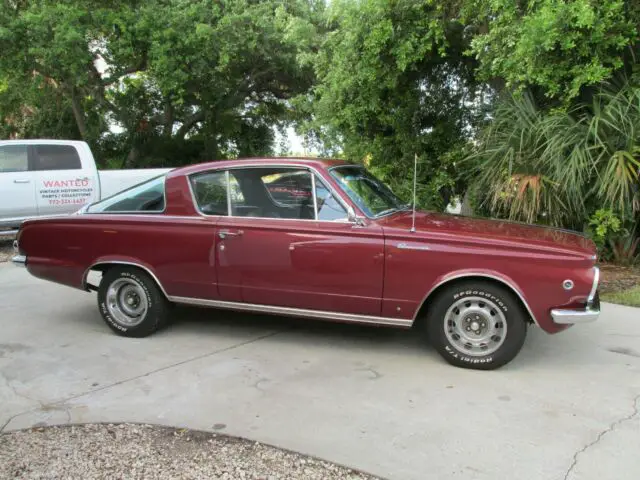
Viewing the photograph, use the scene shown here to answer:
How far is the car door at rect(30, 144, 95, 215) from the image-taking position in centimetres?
957

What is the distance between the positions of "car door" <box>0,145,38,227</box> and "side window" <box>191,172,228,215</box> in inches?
231

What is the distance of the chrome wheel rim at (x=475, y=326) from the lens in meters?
4.18

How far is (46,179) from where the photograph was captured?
31.4ft

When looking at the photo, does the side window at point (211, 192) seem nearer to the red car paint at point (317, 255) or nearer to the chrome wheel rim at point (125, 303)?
the red car paint at point (317, 255)

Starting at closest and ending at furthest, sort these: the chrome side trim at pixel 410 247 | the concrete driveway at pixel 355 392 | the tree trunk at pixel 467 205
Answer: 1. the concrete driveway at pixel 355 392
2. the chrome side trim at pixel 410 247
3. the tree trunk at pixel 467 205

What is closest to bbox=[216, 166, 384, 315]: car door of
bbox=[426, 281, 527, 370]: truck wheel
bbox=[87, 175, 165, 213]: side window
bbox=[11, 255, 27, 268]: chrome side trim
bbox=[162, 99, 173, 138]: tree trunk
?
bbox=[426, 281, 527, 370]: truck wheel

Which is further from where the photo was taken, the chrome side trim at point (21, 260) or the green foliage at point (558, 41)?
the green foliage at point (558, 41)

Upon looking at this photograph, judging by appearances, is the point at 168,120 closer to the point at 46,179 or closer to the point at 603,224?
the point at 46,179

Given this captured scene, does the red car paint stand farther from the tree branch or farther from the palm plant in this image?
the tree branch

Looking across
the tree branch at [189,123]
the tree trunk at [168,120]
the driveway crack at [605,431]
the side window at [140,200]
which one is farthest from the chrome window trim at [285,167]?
the tree branch at [189,123]

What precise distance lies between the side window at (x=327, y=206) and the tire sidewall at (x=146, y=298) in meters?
1.75

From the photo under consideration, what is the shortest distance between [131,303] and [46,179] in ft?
18.3

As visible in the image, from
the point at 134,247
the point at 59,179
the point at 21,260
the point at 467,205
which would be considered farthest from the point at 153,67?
the point at 134,247

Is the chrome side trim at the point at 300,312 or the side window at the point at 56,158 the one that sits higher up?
the side window at the point at 56,158
